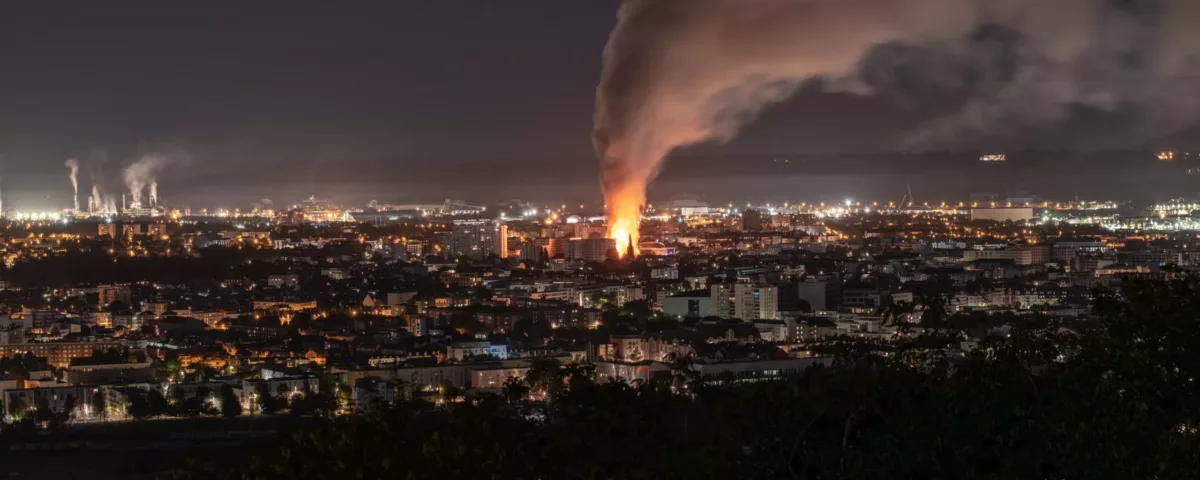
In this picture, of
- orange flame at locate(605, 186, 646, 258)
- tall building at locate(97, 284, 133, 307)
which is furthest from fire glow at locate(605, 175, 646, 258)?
tall building at locate(97, 284, 133, 307)

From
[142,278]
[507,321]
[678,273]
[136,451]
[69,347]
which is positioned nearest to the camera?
[136,451]

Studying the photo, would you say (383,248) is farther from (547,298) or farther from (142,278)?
(547,298)

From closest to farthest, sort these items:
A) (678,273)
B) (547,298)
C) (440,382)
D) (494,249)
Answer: (440,382), (547,298), (678,273), (494,249)

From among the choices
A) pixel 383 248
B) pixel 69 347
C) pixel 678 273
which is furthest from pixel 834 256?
pixel 69 347

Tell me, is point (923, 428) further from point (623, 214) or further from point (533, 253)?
point (533, 253)

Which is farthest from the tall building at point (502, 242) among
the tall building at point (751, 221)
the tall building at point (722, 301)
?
the tall building at point (722, 301)

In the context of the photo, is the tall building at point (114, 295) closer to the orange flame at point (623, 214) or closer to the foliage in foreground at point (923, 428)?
the orange flame at point (623, 214)

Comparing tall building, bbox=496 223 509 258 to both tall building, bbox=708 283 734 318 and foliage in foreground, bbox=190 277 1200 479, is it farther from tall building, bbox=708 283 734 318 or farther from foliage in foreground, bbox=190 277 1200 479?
foliage in foreground, bbox=190 277 1200 479
